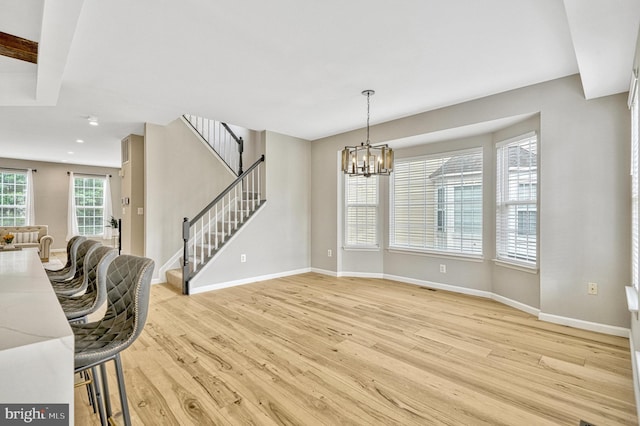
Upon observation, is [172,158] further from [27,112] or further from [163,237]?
[27,112]

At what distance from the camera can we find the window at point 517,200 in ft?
12.3

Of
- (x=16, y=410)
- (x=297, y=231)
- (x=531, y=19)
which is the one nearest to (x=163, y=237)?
(x=297, y=231)

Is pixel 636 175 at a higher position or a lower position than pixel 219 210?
higher

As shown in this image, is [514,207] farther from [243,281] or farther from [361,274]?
[243,281]

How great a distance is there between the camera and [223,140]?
6582 millimetres

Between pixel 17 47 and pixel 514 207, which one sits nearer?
pixel 17 47

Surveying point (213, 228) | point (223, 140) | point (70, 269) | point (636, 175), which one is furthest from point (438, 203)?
point (70, 269)

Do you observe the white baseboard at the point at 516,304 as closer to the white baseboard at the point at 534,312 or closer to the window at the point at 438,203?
the white baseboard at the point at 534,312

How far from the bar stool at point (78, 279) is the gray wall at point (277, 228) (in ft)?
7.01

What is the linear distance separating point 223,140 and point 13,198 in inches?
261

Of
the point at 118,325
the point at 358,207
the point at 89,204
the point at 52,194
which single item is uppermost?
the point at 52,194

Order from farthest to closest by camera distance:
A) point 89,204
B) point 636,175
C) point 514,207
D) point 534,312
A: point 89,204, point 514,207, point 534,312, point 636,175

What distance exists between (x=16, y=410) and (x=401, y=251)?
507 cm

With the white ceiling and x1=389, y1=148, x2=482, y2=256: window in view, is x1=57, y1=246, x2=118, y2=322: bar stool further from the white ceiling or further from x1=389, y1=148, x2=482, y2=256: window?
x1=389, y1=148, x2=482, y2=256: window
